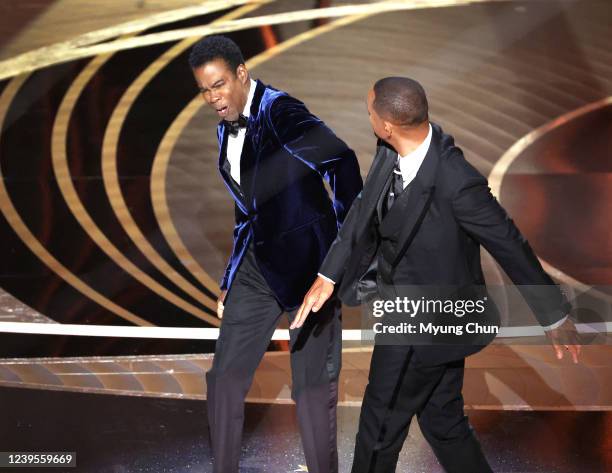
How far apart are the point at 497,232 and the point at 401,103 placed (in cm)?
45

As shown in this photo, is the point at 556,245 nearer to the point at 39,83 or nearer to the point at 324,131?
the point at 324,131

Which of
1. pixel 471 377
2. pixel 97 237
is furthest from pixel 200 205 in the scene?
pixel 471 377

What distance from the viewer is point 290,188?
3.16m

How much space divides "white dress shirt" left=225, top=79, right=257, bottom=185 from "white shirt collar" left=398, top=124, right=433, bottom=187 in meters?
0.61

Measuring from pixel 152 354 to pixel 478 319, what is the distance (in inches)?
93.0

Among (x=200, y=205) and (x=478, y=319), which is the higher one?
(x=478, y=319)

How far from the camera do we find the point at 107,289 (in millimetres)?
5473

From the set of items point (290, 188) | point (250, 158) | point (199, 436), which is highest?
point (250, 158)

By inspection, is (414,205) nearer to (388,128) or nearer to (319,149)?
(388,128)

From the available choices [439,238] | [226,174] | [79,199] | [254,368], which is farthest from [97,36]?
[439,238]

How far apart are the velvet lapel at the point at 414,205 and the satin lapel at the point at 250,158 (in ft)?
1.68

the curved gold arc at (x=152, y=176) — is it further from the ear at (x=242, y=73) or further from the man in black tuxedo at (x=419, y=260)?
the man in black tuxedo at (x=419, y=260)

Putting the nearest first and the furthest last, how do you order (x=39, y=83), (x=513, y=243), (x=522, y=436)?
(x=513, y=243)
(x=522, y=436)
(x=39, y=83)

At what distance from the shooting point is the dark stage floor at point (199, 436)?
3646 millimetres
